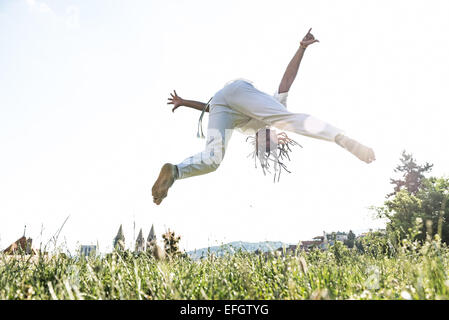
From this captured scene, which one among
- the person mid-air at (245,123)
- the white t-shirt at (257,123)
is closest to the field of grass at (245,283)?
the person mid-air at (245,123)

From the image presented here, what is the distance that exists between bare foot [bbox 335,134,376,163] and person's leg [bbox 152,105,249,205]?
128cm

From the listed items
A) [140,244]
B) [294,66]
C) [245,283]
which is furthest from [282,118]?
[140,244]

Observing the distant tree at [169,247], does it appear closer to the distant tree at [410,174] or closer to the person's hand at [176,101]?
the person's hand at [176,101]

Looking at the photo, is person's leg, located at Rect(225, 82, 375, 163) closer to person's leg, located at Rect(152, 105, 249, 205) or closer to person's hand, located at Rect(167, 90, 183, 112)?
person's leg, located at Rect(152, 105, 249, 205)

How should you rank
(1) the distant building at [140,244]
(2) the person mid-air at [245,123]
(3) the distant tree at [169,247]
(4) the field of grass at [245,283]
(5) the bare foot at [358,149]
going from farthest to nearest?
(3) the distant tree at [169,247]
(1) the distant building at [140,244]
(2) the person mid-air at [245,123]
(5) the bare foot at [358,149]
(4) the field of grass at [245,283]

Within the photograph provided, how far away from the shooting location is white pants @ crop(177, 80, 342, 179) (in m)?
3.11

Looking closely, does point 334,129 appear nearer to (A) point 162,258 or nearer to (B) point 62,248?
(A) point 162,258

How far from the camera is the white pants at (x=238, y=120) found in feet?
10.2

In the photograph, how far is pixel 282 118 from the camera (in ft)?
10.6

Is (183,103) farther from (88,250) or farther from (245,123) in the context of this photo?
(88,250)

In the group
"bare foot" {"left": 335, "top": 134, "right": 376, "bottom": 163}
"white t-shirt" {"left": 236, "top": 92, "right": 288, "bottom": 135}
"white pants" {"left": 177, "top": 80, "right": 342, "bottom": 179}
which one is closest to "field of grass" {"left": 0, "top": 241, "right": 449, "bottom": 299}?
"bare foot" {"left": 335, "top": 134, "right": 376, "bottom": 163}
